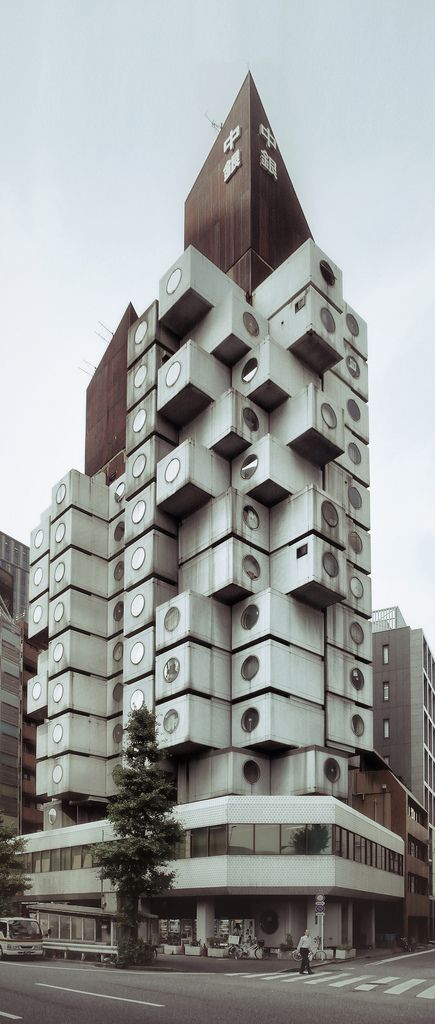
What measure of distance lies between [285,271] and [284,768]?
3940cm

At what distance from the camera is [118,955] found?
4188cm

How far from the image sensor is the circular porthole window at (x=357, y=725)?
73.7m

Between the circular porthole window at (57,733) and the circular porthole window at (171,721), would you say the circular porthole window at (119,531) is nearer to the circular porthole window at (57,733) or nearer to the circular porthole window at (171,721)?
the circular porthole window at (57,733)

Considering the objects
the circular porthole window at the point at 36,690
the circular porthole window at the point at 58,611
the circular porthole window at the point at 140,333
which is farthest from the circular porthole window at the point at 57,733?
the circular porthole window at the point at 140,333

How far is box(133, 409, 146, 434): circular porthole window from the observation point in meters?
82.0

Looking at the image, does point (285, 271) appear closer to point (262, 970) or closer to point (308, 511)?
point (308, 511)

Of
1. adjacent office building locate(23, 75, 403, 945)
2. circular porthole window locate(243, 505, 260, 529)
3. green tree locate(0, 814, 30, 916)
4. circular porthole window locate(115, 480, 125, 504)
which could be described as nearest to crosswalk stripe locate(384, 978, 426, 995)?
adjacent office building locate(23, 75, 403, 945)

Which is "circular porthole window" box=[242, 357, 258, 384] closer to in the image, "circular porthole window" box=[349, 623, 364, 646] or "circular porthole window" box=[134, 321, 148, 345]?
"circular porthole window" box=[134, 321, 148, 345]

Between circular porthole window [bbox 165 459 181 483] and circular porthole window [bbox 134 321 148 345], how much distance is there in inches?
585

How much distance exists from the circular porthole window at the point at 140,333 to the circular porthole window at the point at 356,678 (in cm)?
3359

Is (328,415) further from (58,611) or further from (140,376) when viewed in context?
(58,611)

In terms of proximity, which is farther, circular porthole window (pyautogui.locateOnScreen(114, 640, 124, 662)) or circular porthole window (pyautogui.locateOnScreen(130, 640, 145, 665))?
circular porthole window (pyautogui.locateOnScreen(114, 640, 124, 662))


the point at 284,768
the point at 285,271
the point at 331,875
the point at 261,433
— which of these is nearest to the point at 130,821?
the point at 331,875

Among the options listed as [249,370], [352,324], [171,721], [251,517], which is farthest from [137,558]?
[352,324]
